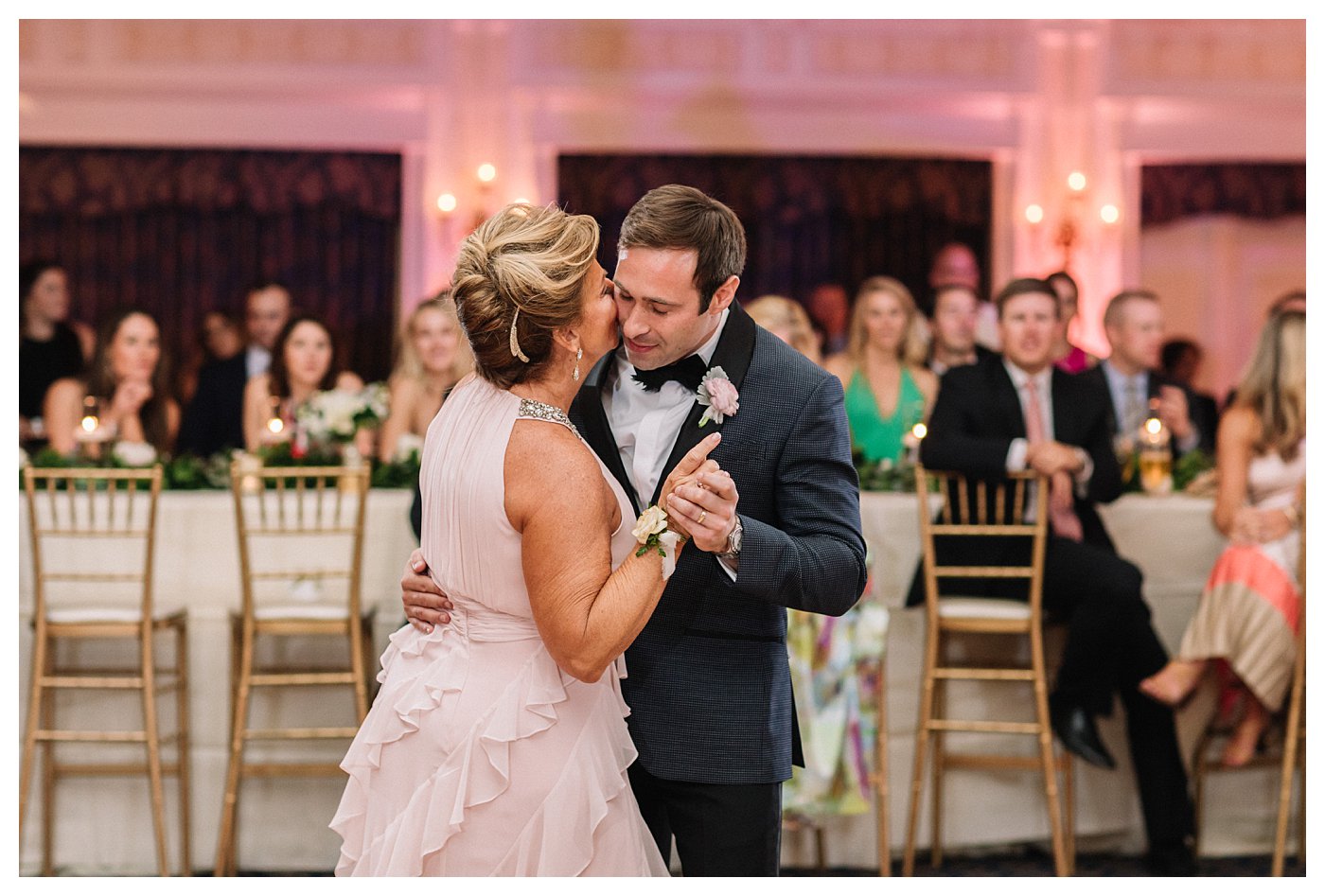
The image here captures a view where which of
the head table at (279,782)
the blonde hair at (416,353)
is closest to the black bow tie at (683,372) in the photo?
the head table at (279,782)

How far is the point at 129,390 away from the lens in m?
5.57

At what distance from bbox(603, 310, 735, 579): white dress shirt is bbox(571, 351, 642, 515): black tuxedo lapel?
2 cm

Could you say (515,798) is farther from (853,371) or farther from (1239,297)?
(1239,297)

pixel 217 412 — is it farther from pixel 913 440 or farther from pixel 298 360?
pixel 913 440

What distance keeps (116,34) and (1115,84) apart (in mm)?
6141

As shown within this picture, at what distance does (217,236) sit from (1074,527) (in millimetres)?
6832

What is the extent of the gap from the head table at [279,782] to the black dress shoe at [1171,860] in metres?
0.22

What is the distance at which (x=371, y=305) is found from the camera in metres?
9.38

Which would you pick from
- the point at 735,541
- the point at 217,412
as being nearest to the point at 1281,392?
the point at 735,541

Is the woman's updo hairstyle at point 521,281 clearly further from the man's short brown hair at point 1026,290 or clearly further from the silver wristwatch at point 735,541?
the man's short brown hair at point 1026,290

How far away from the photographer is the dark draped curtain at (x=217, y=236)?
9.12m

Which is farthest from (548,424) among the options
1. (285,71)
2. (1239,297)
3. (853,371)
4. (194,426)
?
(1239,297)

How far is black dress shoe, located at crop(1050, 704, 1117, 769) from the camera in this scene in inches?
166

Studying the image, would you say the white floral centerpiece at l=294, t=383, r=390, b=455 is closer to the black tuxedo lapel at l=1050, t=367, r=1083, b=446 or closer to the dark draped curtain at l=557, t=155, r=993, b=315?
the black tuxedo lapel at l=1050, t=367, r=1083, b=446
